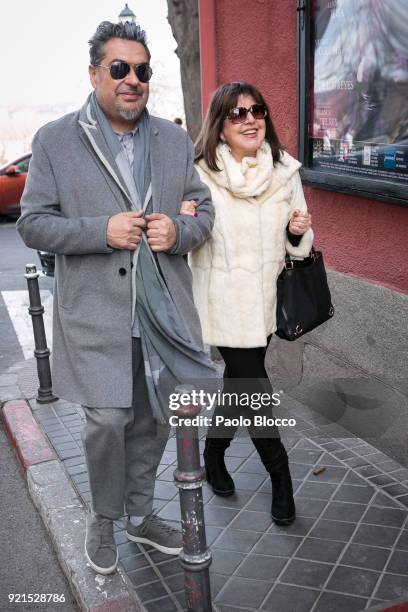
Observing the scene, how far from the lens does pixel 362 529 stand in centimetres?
350

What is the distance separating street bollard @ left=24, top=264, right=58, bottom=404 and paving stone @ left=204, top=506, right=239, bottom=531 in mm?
2023

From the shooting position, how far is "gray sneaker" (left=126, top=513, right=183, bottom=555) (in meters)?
3.35

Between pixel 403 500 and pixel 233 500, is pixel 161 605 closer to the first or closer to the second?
pixel 233 500

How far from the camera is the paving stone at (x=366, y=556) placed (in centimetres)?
321

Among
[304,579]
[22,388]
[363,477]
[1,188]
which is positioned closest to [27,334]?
[22,388]

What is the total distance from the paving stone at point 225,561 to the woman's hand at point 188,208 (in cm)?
149

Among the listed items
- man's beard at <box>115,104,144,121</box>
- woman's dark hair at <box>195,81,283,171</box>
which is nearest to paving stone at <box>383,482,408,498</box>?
woman's dark hair at <box>195,81,283,171</box>

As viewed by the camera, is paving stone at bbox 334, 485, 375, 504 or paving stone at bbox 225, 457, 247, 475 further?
paving stone at bbox 225, 457, 247, 475

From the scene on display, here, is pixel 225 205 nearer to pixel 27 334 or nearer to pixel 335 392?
pixel 335 392

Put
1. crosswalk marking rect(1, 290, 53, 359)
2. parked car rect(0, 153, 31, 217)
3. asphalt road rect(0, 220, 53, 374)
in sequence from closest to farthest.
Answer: asphalt road rect(0, 220, 53, 374)
crosswalk marking rect(1, 290, 53, 359)
parked car rect(0, 153, 31, 217)

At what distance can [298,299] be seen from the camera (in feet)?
11.5

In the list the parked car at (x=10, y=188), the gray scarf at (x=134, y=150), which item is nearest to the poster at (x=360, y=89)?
the gray scarf at (x=134, y=150)

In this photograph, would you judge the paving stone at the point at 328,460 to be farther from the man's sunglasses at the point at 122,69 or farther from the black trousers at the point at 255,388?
the man's sunglasses at the point at 122,69

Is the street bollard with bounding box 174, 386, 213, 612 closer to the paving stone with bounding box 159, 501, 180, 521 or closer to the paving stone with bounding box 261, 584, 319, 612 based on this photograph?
the paving stone with bounding box 261, 584, 319, 612
